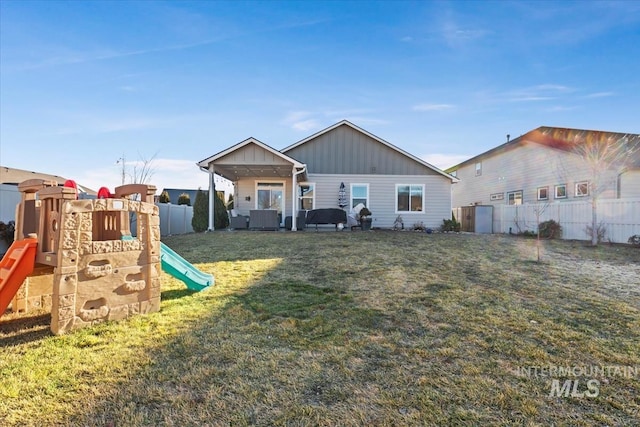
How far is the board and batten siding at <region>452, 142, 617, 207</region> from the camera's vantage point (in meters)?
15.0

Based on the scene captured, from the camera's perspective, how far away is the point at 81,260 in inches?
130

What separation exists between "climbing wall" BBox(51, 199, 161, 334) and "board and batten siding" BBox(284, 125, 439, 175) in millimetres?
11911

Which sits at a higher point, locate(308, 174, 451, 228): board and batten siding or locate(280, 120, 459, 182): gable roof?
locate(280, 120, 459, 182): gable roof

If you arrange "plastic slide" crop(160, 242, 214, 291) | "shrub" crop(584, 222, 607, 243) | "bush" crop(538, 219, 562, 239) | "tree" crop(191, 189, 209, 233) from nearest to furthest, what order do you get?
"plastic slide" crop(160, 242, 214, 291), "shrub" crop(584, 222, 607, 243), "bush" crop(538, 219, 562, 239), "tree" crop(191, 189, 209, 233)

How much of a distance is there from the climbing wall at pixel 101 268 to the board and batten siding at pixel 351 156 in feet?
39.1

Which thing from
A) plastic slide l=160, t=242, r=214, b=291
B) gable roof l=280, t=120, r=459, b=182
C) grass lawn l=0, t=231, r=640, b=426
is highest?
gable roof l=280, t=120, r=459, b=182

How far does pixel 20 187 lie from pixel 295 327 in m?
3.95

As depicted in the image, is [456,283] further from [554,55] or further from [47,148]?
[47,148]

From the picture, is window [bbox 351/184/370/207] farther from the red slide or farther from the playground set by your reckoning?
the red slide

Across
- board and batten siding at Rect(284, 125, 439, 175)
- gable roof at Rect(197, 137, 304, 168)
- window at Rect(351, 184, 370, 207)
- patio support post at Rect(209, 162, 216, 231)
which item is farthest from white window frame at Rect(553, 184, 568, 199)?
patio support post at Rect(209, 162, 216, 231)

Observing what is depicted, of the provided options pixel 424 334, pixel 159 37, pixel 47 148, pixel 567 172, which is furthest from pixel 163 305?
pixel 47 148

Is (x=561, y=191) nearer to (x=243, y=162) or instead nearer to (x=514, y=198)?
(x=514, y=198)

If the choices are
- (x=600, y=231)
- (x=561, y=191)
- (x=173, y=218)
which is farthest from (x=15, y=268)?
(x=561, y=191)

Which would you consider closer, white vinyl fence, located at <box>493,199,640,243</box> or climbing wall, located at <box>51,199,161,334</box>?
climbing wall, located at <box>51,199,161,334</box>
